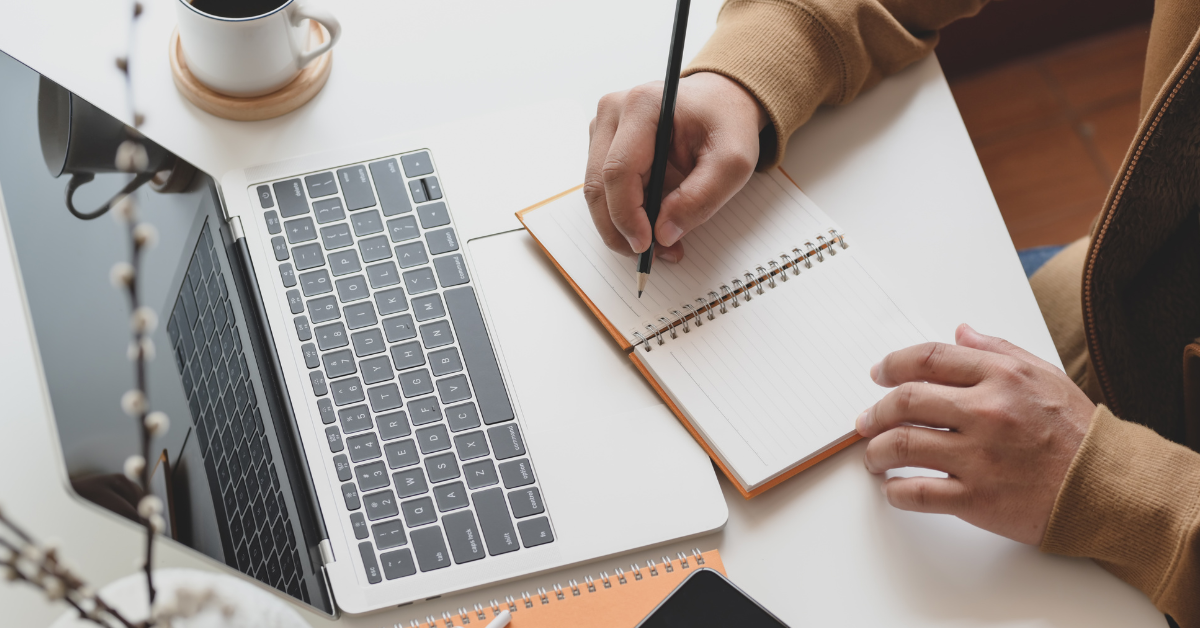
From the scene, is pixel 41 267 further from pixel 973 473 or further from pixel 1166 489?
pixel 1166 489

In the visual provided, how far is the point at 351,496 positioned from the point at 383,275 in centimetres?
19

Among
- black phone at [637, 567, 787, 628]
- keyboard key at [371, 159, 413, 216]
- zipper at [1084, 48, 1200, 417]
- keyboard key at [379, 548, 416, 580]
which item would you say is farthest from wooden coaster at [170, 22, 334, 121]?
zipper at [1084, 48, 1200, 417]

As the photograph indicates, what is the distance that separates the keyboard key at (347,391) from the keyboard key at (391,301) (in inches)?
2.5

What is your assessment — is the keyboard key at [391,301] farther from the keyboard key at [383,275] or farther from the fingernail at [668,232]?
the fingernail at [668,232]

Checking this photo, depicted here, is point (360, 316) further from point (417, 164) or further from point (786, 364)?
point (786, 364)

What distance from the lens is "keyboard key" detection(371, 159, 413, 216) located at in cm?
76

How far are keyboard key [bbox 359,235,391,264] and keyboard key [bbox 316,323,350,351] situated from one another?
0.21ft

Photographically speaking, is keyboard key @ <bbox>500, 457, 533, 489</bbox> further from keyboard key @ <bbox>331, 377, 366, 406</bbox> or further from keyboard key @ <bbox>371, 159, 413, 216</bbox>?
keyboard key @ <bbox>371, 159, 413, 216</bbox>

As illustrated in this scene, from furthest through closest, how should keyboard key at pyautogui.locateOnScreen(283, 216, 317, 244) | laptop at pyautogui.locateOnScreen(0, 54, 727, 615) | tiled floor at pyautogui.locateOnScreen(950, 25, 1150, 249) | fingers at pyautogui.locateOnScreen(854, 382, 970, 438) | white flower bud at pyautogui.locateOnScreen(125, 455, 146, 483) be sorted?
tiled floor at pyautogui.locateOnScreen(950, 25, 1150, 249) < keyboard key at pyautogui.locateOnScreen(283, 216, 317, 244) < fingers at pyautogui.locateOnScreen(854, 382, 970, 438) < laptop at pyautogui.locateOnScreen(0, 54, 727, 615) < white flower bud at pyautogui.locateOnScreen(125, 455, 146, 483)

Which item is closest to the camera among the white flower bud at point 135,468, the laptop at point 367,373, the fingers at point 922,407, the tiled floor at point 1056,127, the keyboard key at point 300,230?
the white flower bud at point 135,468

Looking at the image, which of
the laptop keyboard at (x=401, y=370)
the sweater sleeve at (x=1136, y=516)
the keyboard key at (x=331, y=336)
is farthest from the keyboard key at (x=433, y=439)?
the sweater sleeve at (x=1136, y=516)

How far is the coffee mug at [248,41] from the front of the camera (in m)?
0.72

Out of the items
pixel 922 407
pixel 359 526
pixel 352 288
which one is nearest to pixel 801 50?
pixel 922 407

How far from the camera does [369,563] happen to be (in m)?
0.62
